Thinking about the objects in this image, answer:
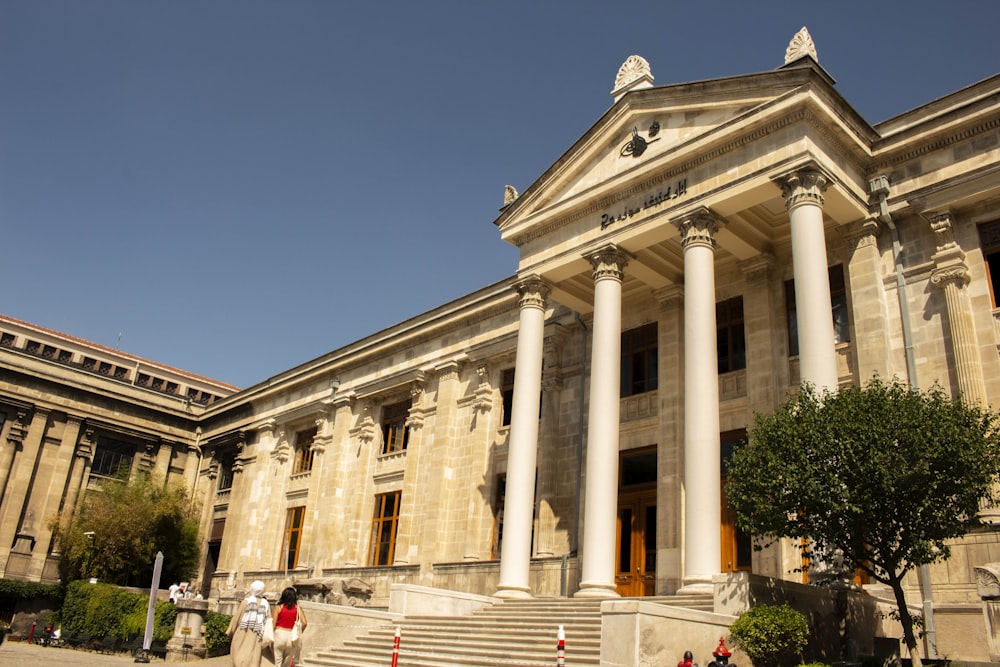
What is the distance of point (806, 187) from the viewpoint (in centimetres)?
1762

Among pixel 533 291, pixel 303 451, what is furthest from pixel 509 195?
pixel 303 451

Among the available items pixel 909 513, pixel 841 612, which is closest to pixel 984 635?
pixel 841 612

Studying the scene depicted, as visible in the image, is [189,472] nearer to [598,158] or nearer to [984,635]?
[598,158]

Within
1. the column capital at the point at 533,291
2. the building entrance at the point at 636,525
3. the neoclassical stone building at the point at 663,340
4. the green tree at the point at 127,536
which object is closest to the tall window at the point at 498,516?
the neoclassical stone building at the point at 663,340

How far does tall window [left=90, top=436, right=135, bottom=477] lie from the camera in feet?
138

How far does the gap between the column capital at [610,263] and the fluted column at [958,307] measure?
282 inches

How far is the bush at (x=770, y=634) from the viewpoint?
12.7 meters

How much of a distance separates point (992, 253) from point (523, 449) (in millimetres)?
11549

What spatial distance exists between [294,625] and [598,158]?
51.1ft

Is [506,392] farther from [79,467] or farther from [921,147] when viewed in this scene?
[79,467]

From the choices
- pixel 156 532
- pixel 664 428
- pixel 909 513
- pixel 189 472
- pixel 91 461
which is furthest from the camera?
pixel 189 472

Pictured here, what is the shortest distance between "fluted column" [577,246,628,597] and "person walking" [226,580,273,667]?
869 cm

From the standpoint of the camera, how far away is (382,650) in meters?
18.2

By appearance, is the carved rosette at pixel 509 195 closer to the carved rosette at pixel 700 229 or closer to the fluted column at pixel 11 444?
the carved rosette at pixel 700 229
